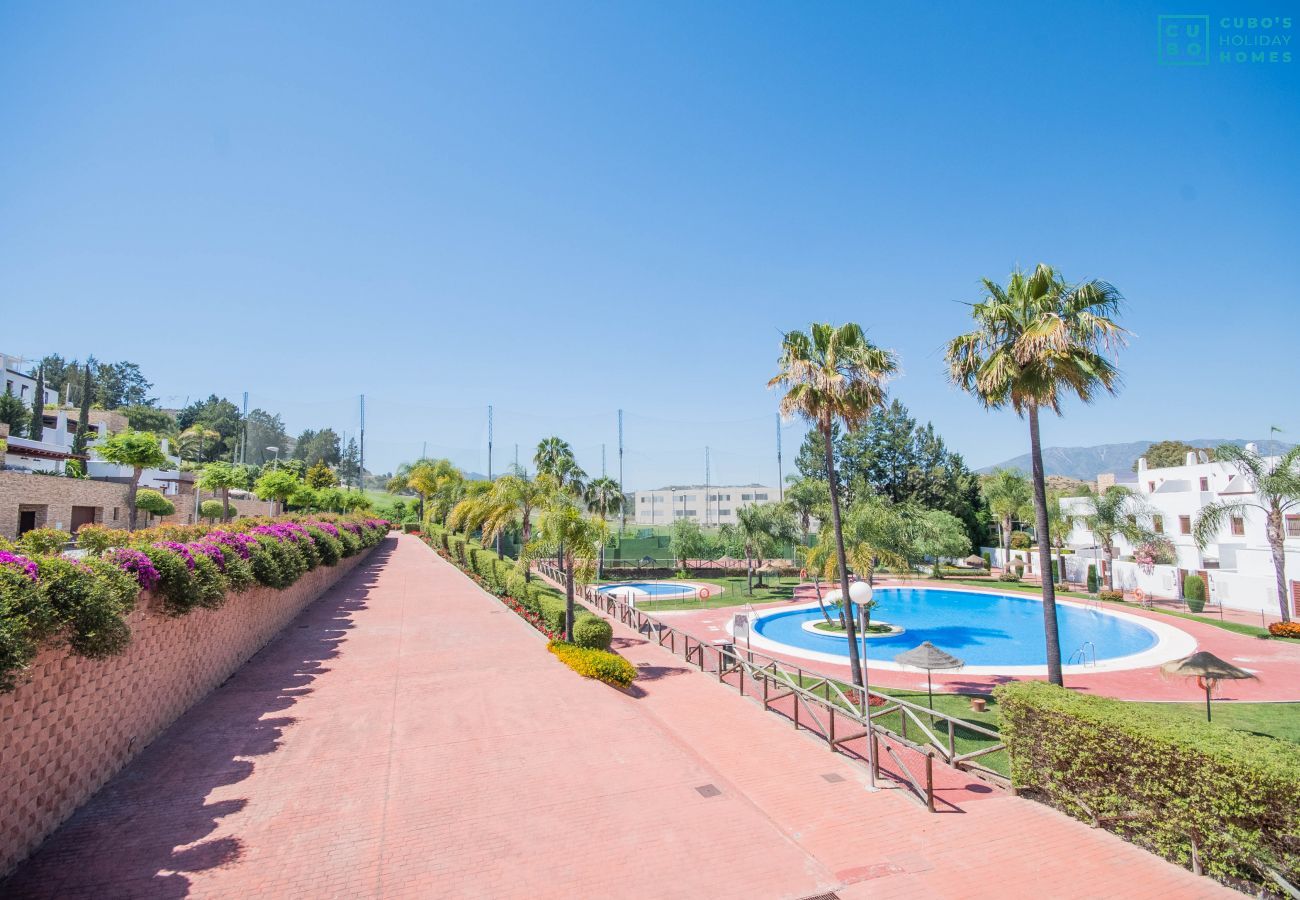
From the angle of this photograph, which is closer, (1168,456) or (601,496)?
(601,496)

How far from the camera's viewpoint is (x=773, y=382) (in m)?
16.5

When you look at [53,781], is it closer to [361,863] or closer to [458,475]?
[361,863]

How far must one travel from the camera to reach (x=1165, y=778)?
6445 mm

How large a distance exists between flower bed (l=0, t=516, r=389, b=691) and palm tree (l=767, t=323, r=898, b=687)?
1245 centimetres

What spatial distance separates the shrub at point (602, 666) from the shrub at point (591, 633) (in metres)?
0.39

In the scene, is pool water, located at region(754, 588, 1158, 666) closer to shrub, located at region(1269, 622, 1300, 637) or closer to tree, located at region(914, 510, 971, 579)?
tree, located at region(914, 510, 971, 579)

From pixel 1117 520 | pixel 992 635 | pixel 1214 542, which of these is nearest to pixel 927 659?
pixel 992 635

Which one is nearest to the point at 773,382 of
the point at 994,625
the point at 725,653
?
the point at 725,653

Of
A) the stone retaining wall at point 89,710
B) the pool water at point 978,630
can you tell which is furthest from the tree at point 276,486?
the pool water at point 978,630

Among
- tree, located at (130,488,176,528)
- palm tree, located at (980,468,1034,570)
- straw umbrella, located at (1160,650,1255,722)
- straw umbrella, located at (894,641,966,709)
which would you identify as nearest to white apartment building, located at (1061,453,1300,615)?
palm tree, located at (980,468,1034,570)

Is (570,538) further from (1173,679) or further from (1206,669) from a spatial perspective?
(1173,679)

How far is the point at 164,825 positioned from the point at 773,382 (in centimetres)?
1409

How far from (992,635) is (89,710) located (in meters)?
26.5

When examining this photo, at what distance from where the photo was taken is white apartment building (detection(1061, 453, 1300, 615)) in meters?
25.5
